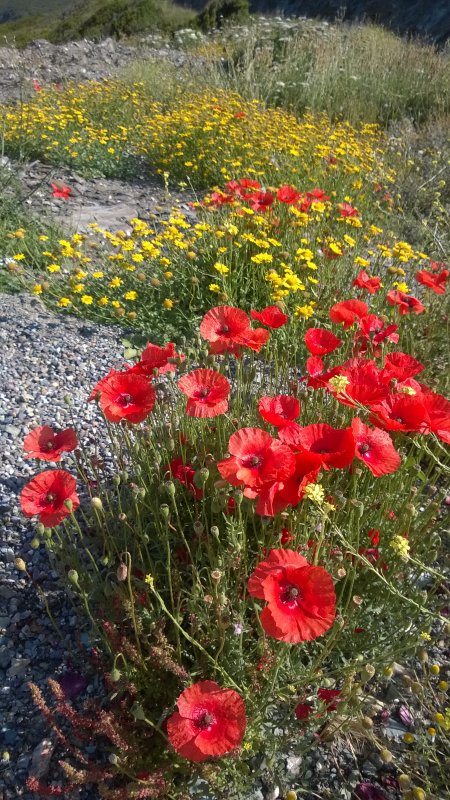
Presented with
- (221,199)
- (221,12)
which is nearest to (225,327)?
(221,199)

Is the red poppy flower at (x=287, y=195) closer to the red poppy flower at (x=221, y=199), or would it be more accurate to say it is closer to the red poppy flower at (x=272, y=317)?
the red poppy flower at (x=221, y=199)

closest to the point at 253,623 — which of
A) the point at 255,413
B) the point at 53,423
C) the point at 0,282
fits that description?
the point at 255,413

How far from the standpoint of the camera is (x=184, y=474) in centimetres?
200

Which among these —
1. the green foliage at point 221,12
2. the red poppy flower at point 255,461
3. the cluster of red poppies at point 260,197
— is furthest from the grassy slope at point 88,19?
the red poppy flower at point 255,461

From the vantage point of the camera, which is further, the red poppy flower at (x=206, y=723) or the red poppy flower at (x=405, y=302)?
the red poppy flower at (x=405, y=302)

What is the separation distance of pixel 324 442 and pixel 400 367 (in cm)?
48

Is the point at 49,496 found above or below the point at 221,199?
below

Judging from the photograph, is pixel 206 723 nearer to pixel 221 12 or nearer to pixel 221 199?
pixel 221 199

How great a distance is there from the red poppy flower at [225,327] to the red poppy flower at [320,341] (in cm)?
21

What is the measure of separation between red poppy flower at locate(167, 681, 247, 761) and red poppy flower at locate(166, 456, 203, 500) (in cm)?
74

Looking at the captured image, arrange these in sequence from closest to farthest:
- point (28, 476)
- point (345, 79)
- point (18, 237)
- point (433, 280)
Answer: point (28, 476)
point (433, 280)
point (18, 237)
point (345, 79)

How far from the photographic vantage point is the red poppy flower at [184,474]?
78.8 inches

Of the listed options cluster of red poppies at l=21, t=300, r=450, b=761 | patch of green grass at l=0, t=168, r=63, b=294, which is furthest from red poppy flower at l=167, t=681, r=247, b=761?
patch of green grass at l=0, t=168, r=63, b=294

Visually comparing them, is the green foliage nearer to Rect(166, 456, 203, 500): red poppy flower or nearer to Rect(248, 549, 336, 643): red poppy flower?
Rect(166, 456, 203, 500): red poppy flower
